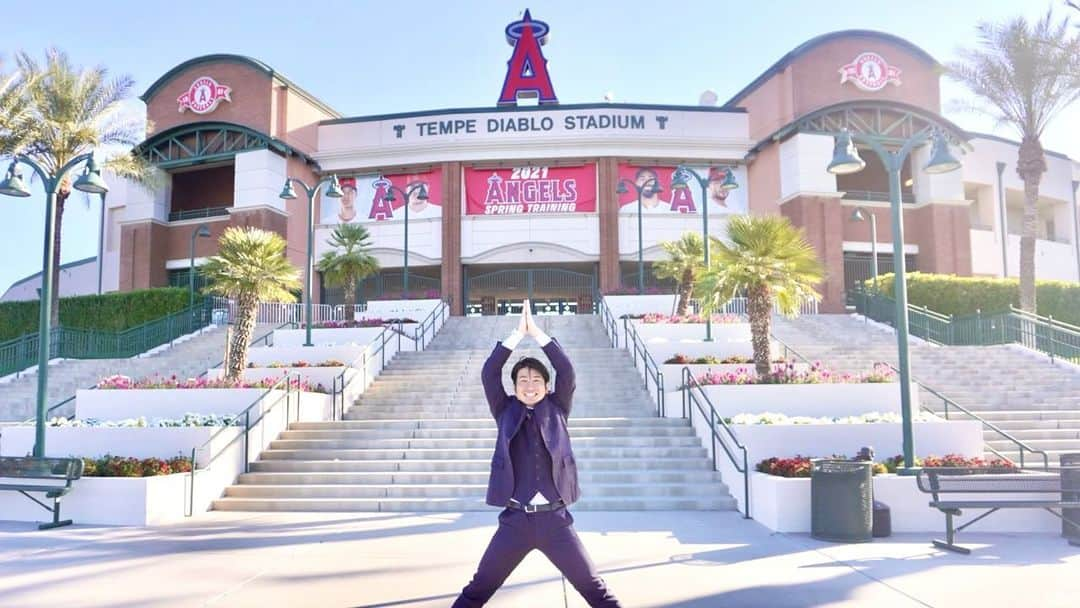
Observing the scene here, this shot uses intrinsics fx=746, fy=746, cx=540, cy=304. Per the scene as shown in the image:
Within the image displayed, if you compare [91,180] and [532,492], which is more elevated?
[91,180]

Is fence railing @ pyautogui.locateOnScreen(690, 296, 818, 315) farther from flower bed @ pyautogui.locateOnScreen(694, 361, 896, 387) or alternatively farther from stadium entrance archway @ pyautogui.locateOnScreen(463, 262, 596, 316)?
flower bed @ pyautogui.locateOnScreen(694, 361, 896, 387)

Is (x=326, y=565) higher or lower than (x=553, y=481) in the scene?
lower

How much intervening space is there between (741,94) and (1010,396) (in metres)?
24.6

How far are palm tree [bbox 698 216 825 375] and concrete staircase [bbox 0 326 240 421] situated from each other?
13922 mm

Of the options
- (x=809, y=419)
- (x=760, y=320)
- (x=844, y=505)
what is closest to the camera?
(x=844, y=505)

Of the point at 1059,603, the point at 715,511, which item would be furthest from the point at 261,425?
the point at 1059,603

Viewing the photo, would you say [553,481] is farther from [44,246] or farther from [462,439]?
[44,246]

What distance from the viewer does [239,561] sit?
6766 millimetres

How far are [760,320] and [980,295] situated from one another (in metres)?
15.1

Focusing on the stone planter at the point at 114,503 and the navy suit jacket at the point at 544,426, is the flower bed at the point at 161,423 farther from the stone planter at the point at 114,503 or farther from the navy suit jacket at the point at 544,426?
the navy suit jacket at the point at 544,426

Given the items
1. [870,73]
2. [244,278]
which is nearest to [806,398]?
[244,278]

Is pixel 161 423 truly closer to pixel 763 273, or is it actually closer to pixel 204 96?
pixel 763 273

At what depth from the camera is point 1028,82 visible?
2266cm

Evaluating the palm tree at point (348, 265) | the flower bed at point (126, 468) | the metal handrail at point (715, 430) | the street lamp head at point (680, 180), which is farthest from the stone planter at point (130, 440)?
the palm tree at point (348, 265)
